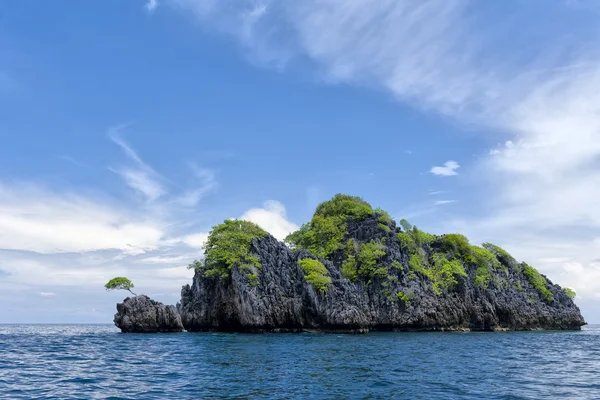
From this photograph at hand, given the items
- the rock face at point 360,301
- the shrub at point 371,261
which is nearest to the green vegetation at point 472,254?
the rock face at point 360,301

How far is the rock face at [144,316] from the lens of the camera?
6419 centimetres

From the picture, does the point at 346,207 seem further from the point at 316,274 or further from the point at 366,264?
the point at 316,274

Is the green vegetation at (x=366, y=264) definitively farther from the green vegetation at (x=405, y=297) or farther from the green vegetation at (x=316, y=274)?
the green vegetation at (x=316, y=274)

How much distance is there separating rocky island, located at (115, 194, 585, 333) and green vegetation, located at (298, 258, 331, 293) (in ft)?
0.47

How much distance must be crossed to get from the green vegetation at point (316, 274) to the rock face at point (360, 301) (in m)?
0.69

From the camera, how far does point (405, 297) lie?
2822 inches

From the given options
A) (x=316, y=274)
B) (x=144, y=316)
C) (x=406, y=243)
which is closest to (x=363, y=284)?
(x=406, y=243)

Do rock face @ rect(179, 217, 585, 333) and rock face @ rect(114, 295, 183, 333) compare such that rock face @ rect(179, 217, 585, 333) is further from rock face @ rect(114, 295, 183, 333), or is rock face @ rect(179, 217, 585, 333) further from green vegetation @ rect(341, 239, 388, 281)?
green vegetation @ rect(341, 239, 388, 281)

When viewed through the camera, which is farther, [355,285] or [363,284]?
[363,284]

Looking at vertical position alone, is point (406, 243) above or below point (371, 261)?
above

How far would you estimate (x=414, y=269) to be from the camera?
78562 mm

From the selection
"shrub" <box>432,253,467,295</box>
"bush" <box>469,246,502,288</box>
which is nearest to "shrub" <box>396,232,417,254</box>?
"shrub" <box>432,253,467,295</box>

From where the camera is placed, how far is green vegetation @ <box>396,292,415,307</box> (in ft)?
235

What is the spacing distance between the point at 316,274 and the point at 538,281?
54.6 metres
